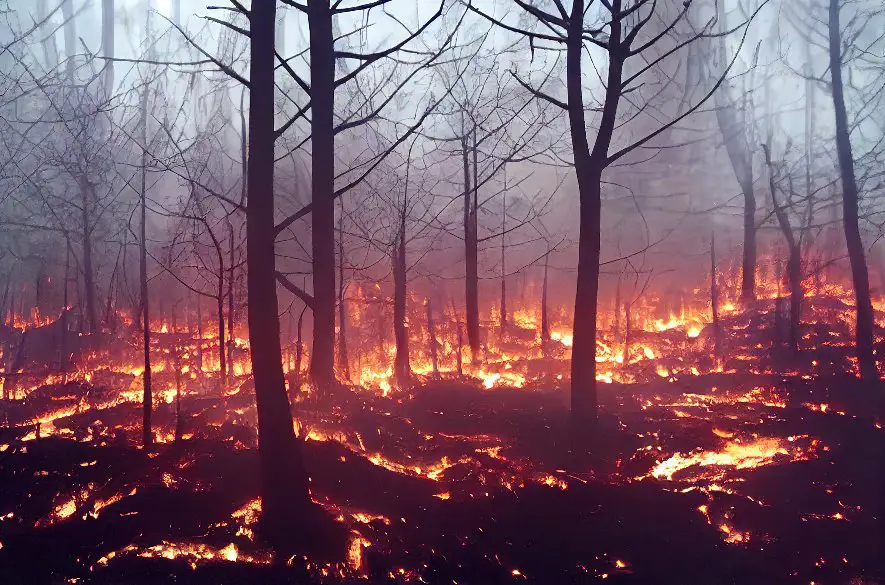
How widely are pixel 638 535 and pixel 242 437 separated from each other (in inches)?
205

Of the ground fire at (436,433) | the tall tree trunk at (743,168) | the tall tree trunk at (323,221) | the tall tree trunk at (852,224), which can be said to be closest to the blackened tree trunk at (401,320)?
the ground fire at (436,433)

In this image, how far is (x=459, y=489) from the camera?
662 centimetres

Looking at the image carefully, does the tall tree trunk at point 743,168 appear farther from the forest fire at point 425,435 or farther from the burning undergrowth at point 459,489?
the burning undergrowth at point 459,489

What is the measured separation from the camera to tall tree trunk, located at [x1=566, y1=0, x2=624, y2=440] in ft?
25.4

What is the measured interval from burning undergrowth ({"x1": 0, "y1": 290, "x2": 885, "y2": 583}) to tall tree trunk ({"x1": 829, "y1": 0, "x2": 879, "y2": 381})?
2090 mm

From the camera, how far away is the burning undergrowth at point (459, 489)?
5.17 meters

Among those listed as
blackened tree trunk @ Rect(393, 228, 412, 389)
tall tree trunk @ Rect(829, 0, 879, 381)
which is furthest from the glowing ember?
blackened tree trunk @ Rect(393, 228, 412, 389)

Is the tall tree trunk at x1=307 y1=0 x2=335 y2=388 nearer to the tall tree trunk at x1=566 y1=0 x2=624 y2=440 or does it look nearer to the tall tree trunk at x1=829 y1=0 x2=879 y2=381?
the tall tree trunk at x1=566 y1=0 x2=624 y2=440

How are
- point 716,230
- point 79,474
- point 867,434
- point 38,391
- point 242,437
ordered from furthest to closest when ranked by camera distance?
point 716,230 < point 38,391 < point 867,434 < point 242,437 < point 79,474

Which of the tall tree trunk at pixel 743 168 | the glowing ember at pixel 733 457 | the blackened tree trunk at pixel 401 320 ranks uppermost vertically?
the tall tree trunk at pixel 743 168

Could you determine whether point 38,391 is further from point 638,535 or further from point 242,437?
point 638,535

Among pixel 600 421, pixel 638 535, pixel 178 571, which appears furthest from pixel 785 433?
pixel 178 571

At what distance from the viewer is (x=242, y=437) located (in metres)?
7.75

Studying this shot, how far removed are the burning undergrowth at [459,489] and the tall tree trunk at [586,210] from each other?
60cm
